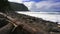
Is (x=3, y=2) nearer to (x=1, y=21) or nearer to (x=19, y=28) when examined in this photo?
(x=1, y=21)

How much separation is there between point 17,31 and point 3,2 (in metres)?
4.13

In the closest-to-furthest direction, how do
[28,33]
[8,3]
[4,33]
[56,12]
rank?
[28,33] < [4,33] < [56,12] < [8,3]

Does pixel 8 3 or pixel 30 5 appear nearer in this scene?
pixel 30 5

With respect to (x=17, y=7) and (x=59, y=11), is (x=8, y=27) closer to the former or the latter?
(x=59, y=11)

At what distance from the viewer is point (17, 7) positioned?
13.2 feet

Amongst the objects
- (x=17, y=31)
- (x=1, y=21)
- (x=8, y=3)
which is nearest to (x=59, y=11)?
(x=1, y=21)

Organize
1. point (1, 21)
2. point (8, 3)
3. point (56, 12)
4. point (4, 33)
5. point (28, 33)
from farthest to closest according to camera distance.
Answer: point (8, 3) → point (56, 12) → point (1, 21) → point (4, 33) → point (28, 33)

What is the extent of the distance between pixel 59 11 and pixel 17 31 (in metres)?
1.63

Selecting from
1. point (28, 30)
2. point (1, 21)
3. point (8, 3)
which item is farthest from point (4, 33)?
point (8, 3)

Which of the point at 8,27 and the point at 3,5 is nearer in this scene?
the point at 8,27

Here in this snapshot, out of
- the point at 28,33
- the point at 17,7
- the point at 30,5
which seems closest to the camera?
the point at 28,33

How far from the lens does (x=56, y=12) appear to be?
8.36ft

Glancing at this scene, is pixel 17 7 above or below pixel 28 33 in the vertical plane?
below

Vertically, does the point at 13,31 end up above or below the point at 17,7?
above
